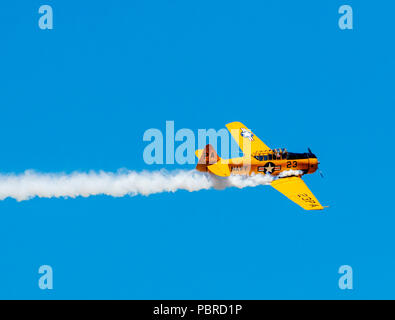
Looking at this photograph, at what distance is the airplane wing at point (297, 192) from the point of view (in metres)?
32.0

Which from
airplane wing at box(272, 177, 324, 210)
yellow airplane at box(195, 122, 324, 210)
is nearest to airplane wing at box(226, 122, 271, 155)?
yellow airplane at box(195, 122, 324, 210)

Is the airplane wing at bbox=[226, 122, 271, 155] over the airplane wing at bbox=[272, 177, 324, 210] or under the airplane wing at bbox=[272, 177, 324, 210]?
over

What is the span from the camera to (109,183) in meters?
31.5

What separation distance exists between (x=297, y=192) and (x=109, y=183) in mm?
7779

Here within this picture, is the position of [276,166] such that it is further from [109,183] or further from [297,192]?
[109,183]

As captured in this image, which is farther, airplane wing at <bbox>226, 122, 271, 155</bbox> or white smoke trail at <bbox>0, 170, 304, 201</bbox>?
airplane wing at <bbox>226, 122, 271, 155</bbox>

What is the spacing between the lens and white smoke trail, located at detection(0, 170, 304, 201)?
3028cm

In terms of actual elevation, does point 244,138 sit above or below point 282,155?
above

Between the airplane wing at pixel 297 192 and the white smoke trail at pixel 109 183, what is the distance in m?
1.00

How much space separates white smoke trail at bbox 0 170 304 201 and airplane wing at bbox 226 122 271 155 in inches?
130

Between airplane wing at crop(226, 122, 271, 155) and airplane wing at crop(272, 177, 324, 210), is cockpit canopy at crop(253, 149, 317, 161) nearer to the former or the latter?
airplane wing at crop(272, 177, 324, 210)

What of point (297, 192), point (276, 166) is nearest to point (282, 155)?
point (276, 166)

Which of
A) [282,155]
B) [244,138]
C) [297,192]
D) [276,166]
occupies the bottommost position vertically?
[297,192]

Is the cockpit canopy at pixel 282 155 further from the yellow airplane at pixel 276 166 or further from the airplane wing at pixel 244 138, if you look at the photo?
the airplane wing at pixel 244 138
